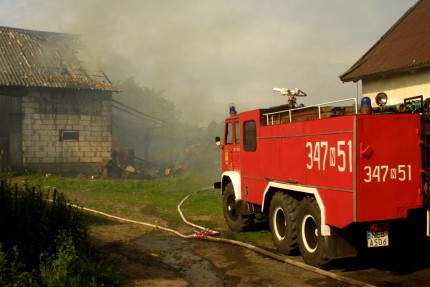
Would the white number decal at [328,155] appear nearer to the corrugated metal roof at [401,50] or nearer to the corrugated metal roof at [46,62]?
the corrugated metal roof at [401,50]

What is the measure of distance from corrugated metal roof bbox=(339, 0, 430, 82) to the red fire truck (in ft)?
25.6

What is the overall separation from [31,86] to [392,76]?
1815cm

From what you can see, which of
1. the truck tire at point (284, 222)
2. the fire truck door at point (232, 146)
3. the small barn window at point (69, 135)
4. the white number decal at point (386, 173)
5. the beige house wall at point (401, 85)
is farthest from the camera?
the small barn window at point (69, 135)

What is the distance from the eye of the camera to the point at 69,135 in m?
24.6

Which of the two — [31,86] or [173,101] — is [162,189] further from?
[173,101]

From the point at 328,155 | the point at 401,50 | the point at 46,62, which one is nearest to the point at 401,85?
the point at 401,50

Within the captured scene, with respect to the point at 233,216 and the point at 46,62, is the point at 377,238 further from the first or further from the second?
the point at 46,62

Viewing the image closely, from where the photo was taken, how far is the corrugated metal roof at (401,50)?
14.3 m

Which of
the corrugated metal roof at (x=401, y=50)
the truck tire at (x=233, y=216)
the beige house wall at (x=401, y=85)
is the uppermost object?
the corrugated metal roof at (x=401, y=50)

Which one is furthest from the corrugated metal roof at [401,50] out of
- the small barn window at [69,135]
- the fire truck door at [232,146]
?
the small barn window at [69,135]

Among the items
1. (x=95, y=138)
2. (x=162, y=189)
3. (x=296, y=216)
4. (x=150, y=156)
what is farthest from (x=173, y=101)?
(x=296, y=216)

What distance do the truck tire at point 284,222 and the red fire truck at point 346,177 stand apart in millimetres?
18

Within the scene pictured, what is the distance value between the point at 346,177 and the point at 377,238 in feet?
3.67

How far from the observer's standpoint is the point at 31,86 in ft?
75.9
